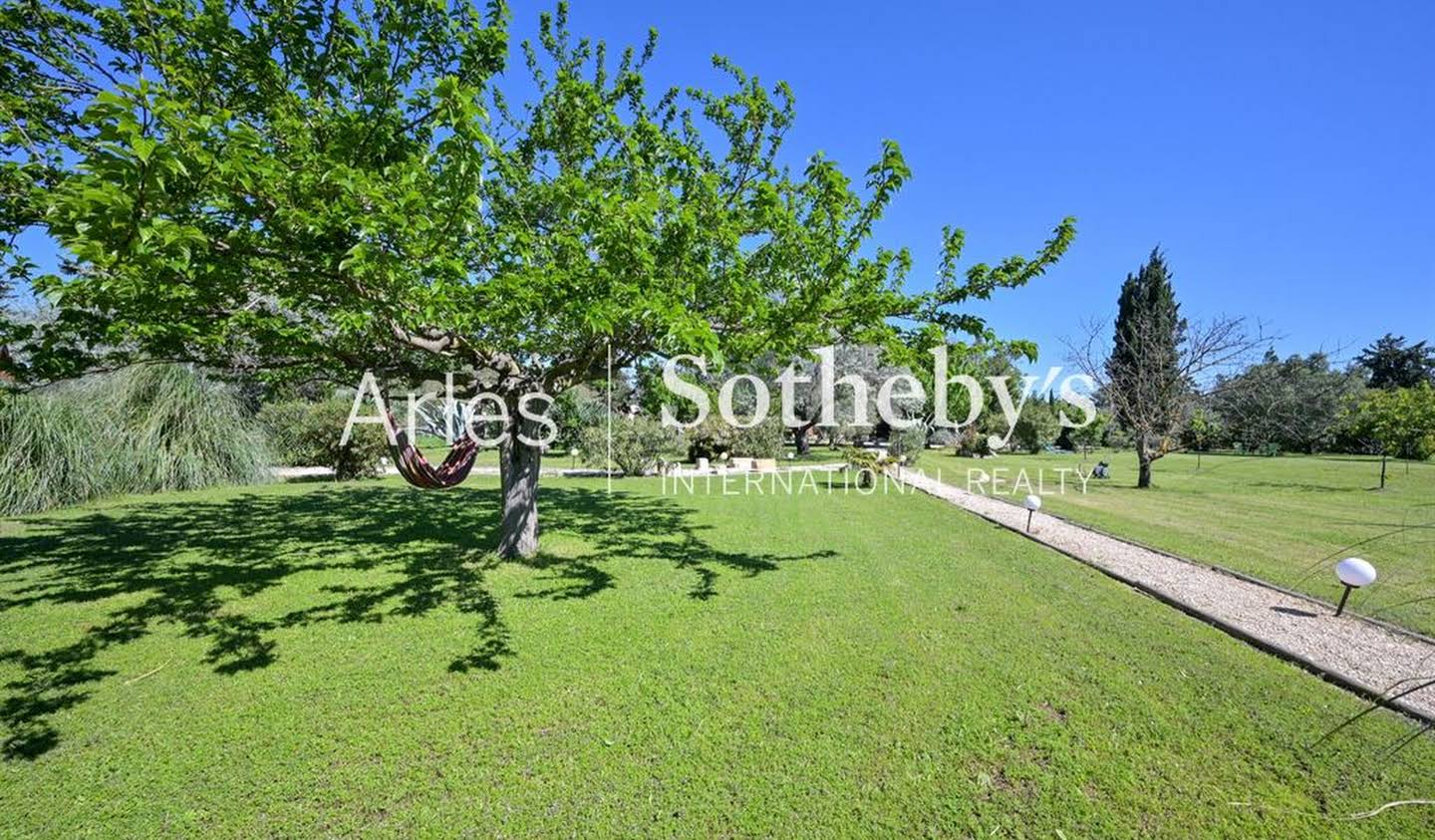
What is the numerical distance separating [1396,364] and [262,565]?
71573 millimetres

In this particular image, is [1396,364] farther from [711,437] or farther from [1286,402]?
[711,437]

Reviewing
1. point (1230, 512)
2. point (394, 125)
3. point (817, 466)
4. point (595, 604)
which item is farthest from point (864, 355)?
point (394, 125)

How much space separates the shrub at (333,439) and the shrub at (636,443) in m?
6.14

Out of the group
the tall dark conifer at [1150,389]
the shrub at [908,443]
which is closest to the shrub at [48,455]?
the shrub at [908,443]

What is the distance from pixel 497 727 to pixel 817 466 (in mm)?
18539

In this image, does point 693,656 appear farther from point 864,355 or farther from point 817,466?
point 864,355

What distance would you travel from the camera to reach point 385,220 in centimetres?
Answer: 311

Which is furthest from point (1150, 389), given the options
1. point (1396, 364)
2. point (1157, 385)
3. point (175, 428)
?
point (1396, 364)

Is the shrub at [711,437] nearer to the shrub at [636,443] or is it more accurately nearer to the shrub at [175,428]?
the shrub at [636,443]

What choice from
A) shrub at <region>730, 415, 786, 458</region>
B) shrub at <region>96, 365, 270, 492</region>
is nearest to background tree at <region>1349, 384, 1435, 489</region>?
shrub at <region>730, 415, 786, 458</region>

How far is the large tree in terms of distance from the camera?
274 cm

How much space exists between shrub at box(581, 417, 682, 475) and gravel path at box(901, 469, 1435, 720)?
1209 cm

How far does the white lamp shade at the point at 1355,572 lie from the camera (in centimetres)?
507

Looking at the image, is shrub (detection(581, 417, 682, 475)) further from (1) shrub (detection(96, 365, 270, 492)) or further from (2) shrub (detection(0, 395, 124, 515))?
(2) shrub (detection(0, 395, 124, 515))
